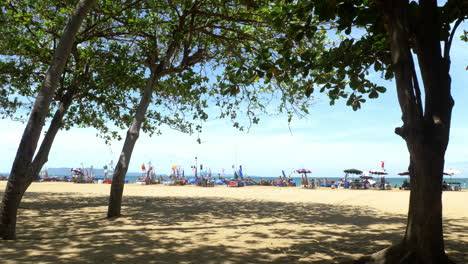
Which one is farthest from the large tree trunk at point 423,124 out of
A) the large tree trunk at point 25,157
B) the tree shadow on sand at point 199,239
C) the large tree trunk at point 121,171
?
the large tree trunk at point 121,171

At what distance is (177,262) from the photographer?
4.44 m

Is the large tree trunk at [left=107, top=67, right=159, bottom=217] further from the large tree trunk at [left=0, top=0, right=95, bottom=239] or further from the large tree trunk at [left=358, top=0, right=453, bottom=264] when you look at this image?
the large tree trunk at [left=358, top=0, right=453, bottom=264]

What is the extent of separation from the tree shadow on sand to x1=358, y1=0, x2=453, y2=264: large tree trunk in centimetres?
115

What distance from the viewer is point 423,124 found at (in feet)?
12.6

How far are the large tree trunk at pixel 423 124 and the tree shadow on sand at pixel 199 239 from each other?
3.76ft

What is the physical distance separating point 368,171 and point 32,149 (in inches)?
1512

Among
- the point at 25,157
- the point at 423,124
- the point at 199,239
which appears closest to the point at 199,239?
the point at 199,239

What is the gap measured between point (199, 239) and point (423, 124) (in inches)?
166

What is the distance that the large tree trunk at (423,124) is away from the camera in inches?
148

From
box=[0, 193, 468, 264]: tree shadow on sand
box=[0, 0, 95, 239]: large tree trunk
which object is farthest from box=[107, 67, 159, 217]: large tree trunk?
box=[0, 0, 95, 239]: large tree trunk

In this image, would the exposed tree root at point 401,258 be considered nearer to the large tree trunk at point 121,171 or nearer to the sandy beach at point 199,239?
the sandy beach at point 199,239

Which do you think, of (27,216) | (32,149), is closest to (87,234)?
(32,149)

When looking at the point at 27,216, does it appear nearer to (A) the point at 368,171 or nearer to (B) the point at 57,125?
(B) the point at 57,125

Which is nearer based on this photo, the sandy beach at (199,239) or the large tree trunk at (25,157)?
the sandy beach at (199,239)
